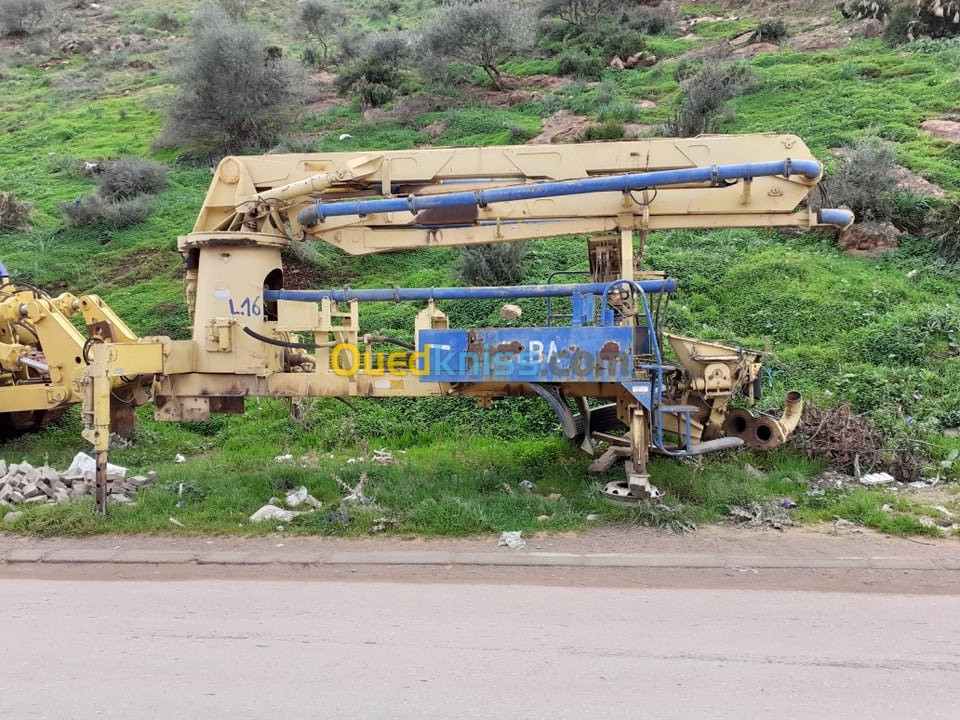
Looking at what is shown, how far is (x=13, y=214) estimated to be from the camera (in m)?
16.9

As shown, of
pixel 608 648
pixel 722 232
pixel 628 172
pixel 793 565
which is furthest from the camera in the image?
pixel 722 232

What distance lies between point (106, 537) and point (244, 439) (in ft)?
10.8

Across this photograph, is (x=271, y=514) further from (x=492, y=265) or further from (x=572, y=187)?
(x=492, y=265)

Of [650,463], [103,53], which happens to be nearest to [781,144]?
[650,463]

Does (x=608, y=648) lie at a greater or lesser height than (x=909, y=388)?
lesser

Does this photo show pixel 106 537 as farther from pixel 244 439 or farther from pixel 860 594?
pixel 860 594

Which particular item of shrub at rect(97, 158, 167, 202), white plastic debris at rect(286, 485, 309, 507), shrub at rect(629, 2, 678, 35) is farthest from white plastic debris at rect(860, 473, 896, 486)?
shrub at rect(629, 2, 678, 35)

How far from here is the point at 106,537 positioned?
636cm

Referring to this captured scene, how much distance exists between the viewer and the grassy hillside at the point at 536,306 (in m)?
6.77

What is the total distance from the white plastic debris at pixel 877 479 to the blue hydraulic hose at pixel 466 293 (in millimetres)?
2632

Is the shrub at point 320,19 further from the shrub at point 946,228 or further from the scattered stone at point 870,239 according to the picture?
the shrub at point 946,228

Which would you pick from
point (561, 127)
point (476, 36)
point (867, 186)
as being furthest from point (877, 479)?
point (476, 36)

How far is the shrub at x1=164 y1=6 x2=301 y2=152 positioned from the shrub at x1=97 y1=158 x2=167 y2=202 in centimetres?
317

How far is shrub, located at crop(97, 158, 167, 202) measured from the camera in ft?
58.2
